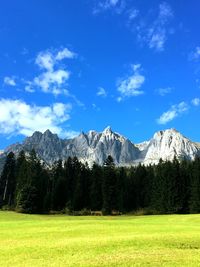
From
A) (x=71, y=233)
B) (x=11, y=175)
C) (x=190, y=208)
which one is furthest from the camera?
(x=11, y=175)

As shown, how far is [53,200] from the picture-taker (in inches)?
5202

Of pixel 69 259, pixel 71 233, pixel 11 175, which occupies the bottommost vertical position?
pixel 69 259

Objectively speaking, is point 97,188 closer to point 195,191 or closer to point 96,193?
point 96,193

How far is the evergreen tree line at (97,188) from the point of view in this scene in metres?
115

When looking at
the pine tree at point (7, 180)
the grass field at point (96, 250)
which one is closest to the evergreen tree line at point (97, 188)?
the pine tree at point (7, 180)

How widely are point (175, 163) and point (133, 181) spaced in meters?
24.4

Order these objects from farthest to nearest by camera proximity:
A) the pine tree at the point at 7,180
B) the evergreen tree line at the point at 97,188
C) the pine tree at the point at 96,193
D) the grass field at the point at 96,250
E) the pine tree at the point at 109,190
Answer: the pine tree at the point at 7,180
the pine tree at the point at 96,193
the pine tree at the point at 109,190
the evergreen tree line at the point at 97,188
the grass field at the point at 96,250

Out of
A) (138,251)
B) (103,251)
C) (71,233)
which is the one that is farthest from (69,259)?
(71,233)

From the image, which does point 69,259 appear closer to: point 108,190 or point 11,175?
point 108,190

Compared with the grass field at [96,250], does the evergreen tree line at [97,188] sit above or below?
above

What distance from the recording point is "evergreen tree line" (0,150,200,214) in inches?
4535

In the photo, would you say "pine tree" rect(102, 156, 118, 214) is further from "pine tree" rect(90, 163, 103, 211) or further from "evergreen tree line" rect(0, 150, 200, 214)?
"pine tree" rect(90, 163, 103, 211)

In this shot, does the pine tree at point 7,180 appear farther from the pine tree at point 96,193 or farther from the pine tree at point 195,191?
the pine tree at point 195,191

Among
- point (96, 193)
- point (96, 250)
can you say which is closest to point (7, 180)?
point (96, 193)
